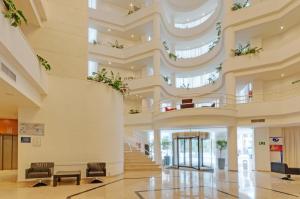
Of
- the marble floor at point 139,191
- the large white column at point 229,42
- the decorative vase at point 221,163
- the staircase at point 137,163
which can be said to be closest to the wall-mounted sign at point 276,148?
the decorative vase at point 221,163

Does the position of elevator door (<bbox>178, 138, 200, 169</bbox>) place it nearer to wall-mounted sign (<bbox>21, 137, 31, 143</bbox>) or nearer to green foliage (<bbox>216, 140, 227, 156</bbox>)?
green foliage (<bbox>216, 140, 227, 156</bbox>)

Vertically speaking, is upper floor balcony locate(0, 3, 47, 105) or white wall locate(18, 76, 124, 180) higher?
upper floor balcony locate(0, 3, 47, 105)

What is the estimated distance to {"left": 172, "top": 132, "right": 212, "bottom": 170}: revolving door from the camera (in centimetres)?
1675

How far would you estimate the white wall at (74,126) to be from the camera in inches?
405

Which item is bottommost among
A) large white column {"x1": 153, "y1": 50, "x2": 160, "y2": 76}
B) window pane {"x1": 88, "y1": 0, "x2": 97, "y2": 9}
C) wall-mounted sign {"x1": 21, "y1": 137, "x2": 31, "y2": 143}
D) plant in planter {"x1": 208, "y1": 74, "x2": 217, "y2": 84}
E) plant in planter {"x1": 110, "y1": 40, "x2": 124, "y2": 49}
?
wall-mounted sign {"x1": 21, "y1": 137, "x2": 31, "y2": 143}

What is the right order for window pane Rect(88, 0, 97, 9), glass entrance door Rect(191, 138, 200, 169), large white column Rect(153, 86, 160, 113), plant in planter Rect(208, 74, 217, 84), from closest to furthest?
glass entrance door Rect(191, 138, 200, 169) → large white column Rect(153, 86, 160, 113) → plant in planter Rect(208, 74, 217, 84) → window pane Rect(88, 0, 97, 9)

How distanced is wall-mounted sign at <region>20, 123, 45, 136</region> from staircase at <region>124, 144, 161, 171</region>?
5.52 meters

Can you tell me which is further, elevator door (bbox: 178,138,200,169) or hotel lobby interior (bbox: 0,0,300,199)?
elevator door (bbox: 178,138,200,169)

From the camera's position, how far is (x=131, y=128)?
66.2 feet

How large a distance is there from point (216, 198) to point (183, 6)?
1900 centimetres

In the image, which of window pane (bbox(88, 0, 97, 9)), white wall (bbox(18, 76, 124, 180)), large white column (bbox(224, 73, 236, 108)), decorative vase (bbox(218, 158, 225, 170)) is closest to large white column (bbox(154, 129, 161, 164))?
decorative vase (bbox(218, 158, 225, 170))

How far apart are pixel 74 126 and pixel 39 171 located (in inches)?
83.6

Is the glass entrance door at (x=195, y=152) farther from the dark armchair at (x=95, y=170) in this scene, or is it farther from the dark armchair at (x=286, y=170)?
the dark armchair at (x=95, y=170)

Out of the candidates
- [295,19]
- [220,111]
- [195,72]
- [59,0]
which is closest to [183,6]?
[195,72]
